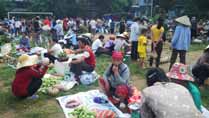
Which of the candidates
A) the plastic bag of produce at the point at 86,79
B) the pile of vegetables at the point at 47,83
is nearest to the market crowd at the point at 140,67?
the plastic bag of produce at the point at 86,79

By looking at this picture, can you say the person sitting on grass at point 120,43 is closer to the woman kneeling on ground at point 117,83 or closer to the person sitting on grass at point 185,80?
the woman kneeling on ground at point 117,83

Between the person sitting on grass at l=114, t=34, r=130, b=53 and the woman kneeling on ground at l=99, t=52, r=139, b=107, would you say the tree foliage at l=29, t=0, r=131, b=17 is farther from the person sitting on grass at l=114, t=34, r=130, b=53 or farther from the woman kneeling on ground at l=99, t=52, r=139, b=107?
the woman kneeling on ground at l=99, t=52, r=139, b=107

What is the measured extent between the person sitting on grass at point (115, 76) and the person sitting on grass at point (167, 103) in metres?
2.92

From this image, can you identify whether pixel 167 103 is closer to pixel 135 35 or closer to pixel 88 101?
pixel 88 101

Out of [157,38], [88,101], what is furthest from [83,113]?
[157,38]

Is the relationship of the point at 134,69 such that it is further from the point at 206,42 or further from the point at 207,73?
the point at 206,42

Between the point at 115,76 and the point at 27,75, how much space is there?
1742mm

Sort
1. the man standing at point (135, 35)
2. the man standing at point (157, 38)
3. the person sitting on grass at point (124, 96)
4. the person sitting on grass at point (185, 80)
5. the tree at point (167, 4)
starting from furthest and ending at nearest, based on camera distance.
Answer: the tree at point (167, 4), the man standing at point (135, 35), the man standing at point (157, 38), the person sitting on grass at point (124, 96), the person sitting on grass at point (185, 80)

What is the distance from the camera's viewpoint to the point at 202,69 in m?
7.33

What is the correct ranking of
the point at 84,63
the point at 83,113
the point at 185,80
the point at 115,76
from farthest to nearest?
1. the point at 84,63
2. the point at 115,76
3. the point at 83,113
4. the point at 185,80

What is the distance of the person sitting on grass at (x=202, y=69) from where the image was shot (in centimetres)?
729

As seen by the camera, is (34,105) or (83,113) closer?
(83,113)

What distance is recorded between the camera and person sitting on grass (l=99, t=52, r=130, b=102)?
19.9 ft

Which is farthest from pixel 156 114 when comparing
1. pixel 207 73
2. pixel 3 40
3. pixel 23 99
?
pixel 3 40
